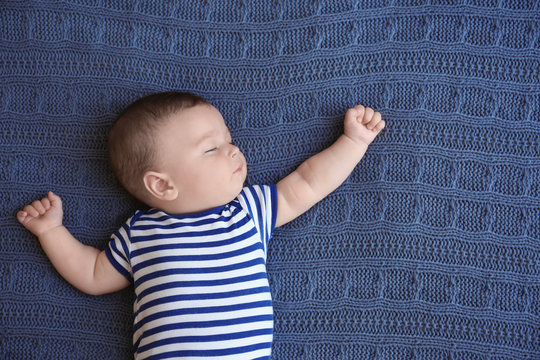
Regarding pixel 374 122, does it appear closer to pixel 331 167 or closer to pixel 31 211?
pixel 331 167

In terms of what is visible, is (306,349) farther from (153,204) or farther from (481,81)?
(481,81)

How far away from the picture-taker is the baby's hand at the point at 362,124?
1.17 meters

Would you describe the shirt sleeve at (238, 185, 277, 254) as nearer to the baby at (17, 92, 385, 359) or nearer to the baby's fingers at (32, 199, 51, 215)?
the baby at (17, 92, 385, 359)

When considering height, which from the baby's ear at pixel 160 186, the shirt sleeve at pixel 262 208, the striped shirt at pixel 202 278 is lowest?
the striped shirt at pixel 202 278

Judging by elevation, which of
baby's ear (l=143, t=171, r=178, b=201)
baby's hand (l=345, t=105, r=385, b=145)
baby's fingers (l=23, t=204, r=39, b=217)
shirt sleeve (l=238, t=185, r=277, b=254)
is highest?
baby's hand (l=345, t=105, r=385, b=145)

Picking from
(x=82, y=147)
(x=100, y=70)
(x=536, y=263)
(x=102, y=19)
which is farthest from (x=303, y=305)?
(x=102, y=19)

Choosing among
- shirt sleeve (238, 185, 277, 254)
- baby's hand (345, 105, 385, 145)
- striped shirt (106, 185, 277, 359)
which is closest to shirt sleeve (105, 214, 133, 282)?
striped shirt (106, 185, 277, 359)

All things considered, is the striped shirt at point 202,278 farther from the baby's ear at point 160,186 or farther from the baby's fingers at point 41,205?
the baby's fingers at point 41,205

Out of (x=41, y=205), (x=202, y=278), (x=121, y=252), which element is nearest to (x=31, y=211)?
(x=41, y=205)

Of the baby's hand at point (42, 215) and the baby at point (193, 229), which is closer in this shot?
the baby at point (193, 229)

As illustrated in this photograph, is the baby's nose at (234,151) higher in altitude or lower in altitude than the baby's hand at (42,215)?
higher

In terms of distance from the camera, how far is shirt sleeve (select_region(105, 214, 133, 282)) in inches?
45.6

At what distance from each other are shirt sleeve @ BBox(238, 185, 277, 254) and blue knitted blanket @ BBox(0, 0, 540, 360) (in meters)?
0.06

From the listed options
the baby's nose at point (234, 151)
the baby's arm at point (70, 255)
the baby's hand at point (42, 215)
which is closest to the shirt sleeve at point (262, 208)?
the baby's nose at point (234, 151)
